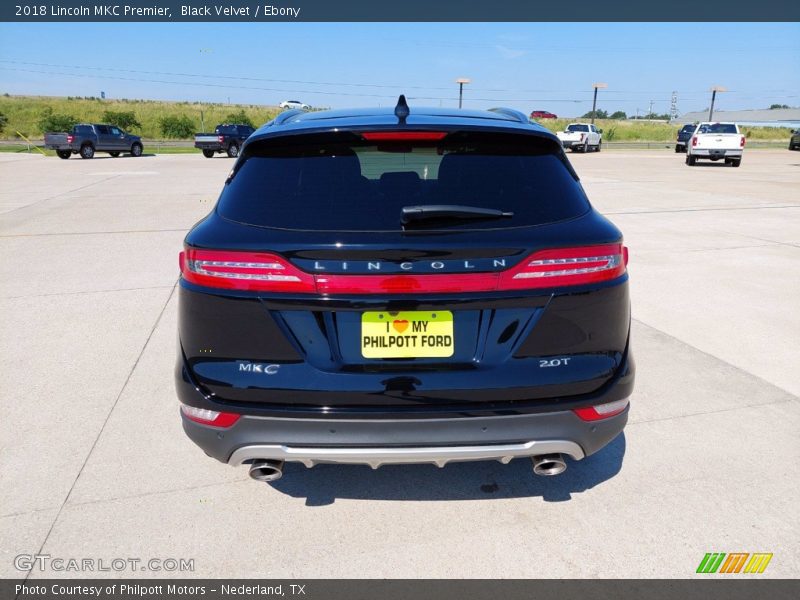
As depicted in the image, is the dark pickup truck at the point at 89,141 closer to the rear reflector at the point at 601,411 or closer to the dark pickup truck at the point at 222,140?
the dark pickup truck at the point at 222,140

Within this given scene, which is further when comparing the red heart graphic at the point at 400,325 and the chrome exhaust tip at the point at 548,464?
the chrome exhaust tip at the point at 548,464

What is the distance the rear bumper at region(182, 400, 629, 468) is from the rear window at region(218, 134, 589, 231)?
75 cm

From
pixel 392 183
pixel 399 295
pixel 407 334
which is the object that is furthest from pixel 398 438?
pixel 392 183

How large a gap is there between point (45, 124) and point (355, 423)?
68308mm

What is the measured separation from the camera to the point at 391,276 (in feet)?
7.25

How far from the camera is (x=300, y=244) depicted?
225cm

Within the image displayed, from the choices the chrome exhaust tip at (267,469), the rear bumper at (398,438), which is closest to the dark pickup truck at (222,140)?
the chrome exhaust tip at (267,469)

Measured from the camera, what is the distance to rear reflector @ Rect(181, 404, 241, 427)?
2.38 metres

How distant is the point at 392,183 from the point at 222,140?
105 ft

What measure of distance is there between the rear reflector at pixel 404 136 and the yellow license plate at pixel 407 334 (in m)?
0.82

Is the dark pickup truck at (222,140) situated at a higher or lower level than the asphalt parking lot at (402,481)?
higher

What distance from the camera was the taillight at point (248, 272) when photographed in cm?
224
